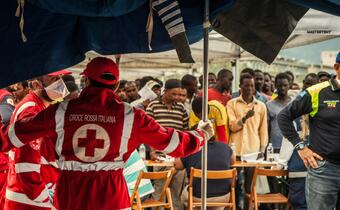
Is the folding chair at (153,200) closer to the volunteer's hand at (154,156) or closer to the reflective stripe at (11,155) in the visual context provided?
the volunteer's hand at (154,156)

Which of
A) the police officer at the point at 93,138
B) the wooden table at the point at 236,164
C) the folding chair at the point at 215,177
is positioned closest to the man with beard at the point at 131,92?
the wooden table at the point at 236,164

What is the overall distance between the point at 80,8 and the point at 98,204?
1.28 m

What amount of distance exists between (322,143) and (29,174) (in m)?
2.58

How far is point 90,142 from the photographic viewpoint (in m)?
3.65

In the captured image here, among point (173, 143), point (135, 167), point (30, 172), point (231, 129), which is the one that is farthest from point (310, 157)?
point (231, 129)

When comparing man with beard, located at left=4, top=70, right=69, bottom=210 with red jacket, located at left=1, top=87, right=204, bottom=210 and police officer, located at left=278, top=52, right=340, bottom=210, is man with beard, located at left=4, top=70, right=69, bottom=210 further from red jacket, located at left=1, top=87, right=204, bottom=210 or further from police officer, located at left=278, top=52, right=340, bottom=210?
police officer, located at left=278, top=52, right=340, bottom=210

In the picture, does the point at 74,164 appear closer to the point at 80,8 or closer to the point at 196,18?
the point at 80,8

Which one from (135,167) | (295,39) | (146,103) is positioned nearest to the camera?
(135,167)

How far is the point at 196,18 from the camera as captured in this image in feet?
13.1

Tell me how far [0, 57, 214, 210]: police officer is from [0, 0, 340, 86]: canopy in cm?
47

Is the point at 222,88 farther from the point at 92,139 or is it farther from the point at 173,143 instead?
the point at 92,139

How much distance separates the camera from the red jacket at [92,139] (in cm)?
366

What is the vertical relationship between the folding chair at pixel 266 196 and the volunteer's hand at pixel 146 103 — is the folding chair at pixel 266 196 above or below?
below

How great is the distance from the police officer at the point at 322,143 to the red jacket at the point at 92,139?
188 centimetres
